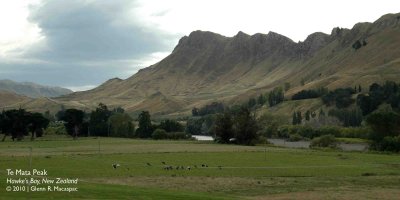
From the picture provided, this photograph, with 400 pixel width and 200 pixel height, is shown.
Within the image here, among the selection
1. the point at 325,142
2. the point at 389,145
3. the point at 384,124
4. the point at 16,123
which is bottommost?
the point at 389,145

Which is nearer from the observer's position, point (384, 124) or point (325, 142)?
point (325, 142)

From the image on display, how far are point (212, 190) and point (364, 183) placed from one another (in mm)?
21739

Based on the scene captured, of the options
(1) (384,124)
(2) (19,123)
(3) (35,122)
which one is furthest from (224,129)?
(2) (19,123)

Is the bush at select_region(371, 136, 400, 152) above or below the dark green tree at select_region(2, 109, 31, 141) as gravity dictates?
below

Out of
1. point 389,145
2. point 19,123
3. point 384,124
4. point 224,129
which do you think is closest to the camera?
point 389,145

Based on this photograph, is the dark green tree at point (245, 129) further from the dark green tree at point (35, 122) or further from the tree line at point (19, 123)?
the tree line at point (19, 123)

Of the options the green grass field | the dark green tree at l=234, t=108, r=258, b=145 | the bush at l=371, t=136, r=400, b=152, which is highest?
the dark green tree at l=234, t=108, r=258, b=145

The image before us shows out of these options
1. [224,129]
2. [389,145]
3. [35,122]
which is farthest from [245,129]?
[35,122]

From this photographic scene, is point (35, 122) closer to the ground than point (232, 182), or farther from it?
farther from it

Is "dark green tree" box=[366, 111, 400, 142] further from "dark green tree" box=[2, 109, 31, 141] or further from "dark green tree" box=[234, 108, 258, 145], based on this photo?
"dark green tree" box=[2, 109, 31, 141]

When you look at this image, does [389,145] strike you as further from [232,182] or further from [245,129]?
[232,182]

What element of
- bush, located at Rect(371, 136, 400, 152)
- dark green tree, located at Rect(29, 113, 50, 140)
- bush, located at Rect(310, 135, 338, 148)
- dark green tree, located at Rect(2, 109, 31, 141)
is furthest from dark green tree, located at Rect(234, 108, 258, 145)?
dark green tree, located at Rect(2, 109, 31, 141)

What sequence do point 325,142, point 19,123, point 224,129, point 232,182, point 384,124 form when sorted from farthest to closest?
point 19,123 → point 224,129 → point 384,124 → point 325,142 → point 232,182

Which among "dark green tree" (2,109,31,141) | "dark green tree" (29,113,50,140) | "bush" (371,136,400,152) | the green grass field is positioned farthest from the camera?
"dark green tree" (29,113,50,140)
